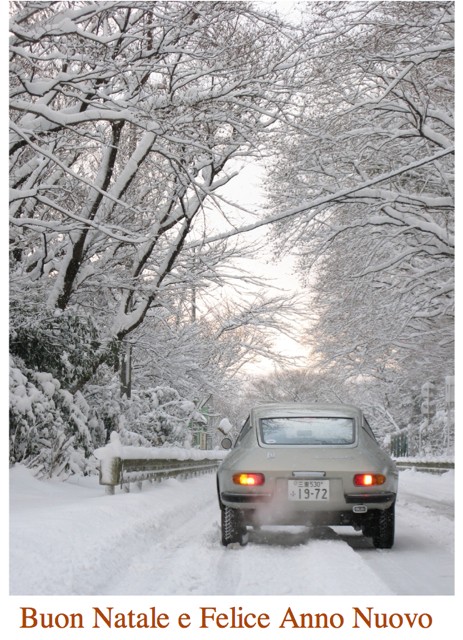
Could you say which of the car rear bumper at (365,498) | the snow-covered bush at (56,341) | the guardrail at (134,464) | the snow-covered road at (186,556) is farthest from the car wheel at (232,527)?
the snow-covered bush at (56,341)

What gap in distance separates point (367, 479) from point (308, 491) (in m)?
0.59

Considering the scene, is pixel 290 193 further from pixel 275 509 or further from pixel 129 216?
pixel 275 509

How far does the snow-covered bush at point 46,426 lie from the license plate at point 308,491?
17.0 feet

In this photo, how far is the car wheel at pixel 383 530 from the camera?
841 centimetres

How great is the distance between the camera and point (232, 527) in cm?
841

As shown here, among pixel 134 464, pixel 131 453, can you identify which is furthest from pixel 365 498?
pixel 134 464

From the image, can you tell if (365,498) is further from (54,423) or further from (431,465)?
(431,465)

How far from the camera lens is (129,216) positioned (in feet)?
61.5

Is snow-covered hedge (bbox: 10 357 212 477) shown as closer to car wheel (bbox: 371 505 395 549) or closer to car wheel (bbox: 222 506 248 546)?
car wheel (bbox: 222 506 248 546)

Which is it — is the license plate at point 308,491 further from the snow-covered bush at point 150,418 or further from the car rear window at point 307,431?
the snow-covered bush at point 150,418

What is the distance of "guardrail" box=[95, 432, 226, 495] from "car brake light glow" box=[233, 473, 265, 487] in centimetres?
418

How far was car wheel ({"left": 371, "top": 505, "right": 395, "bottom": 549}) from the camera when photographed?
27.6 ft

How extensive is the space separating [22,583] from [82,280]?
1118cm

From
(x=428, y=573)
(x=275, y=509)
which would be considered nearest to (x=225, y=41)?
(x=275, y=509)
